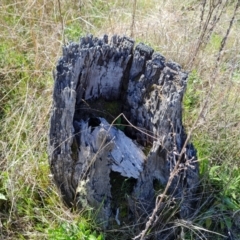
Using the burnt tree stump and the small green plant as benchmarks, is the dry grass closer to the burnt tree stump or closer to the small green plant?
the small green plant

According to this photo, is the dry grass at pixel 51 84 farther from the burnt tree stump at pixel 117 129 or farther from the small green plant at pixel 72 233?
the burnt tree stump at pixel 117 129

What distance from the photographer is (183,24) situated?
3840 millimetres

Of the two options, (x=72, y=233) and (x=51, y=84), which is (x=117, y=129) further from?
(x=51, y=84)

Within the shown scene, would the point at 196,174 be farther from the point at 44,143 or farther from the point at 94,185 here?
the point at 44,143

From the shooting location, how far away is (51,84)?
2.93 m

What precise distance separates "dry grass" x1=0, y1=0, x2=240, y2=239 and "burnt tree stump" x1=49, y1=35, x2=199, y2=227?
0.18 metres

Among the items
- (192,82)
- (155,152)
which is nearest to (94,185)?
(155,152)

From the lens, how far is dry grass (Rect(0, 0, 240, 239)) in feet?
7.73

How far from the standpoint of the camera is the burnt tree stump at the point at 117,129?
2.05 metres

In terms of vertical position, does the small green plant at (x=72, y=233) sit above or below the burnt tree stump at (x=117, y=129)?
below

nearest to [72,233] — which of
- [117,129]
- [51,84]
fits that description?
[117,129]

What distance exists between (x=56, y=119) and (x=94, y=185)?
403 mm

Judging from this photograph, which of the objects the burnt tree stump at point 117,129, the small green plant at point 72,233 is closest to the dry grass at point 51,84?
the small green plant at point 72,233

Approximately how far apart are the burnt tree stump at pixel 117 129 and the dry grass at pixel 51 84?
18cm
